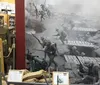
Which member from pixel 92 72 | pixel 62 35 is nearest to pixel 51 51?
pixel 62 35

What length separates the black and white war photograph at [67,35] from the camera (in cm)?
353

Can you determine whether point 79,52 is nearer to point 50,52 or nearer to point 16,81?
point 50,52

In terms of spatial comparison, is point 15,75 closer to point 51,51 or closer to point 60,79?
point 60,79

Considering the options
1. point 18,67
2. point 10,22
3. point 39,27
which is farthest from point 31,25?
point 10,22

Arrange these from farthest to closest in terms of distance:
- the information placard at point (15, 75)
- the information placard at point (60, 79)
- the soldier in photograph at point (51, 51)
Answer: the soldier in photograph at point (51, 51), the information placard at point (15, 75), the information placard at point (60, 79)

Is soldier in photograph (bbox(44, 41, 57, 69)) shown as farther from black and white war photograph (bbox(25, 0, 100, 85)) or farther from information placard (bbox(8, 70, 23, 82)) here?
information placard (bbox(8, 70, 23, 82))

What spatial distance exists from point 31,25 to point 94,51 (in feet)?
3.68

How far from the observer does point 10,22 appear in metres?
10.2

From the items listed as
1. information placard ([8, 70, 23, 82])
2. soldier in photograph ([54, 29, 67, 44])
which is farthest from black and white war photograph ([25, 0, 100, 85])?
information placard ([8, 70, 23, 82])

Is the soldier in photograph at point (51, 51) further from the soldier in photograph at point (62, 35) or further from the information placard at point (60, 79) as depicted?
the information placard at point (60, 79)

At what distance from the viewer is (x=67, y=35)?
3.59m

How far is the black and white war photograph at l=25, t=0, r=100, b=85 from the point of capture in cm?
353

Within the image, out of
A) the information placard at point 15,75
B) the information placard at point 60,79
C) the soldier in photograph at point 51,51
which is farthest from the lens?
the soldier in photograph at point 51,51

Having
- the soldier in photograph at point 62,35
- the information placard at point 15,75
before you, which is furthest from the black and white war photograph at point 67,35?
the information placard at point 15,75
